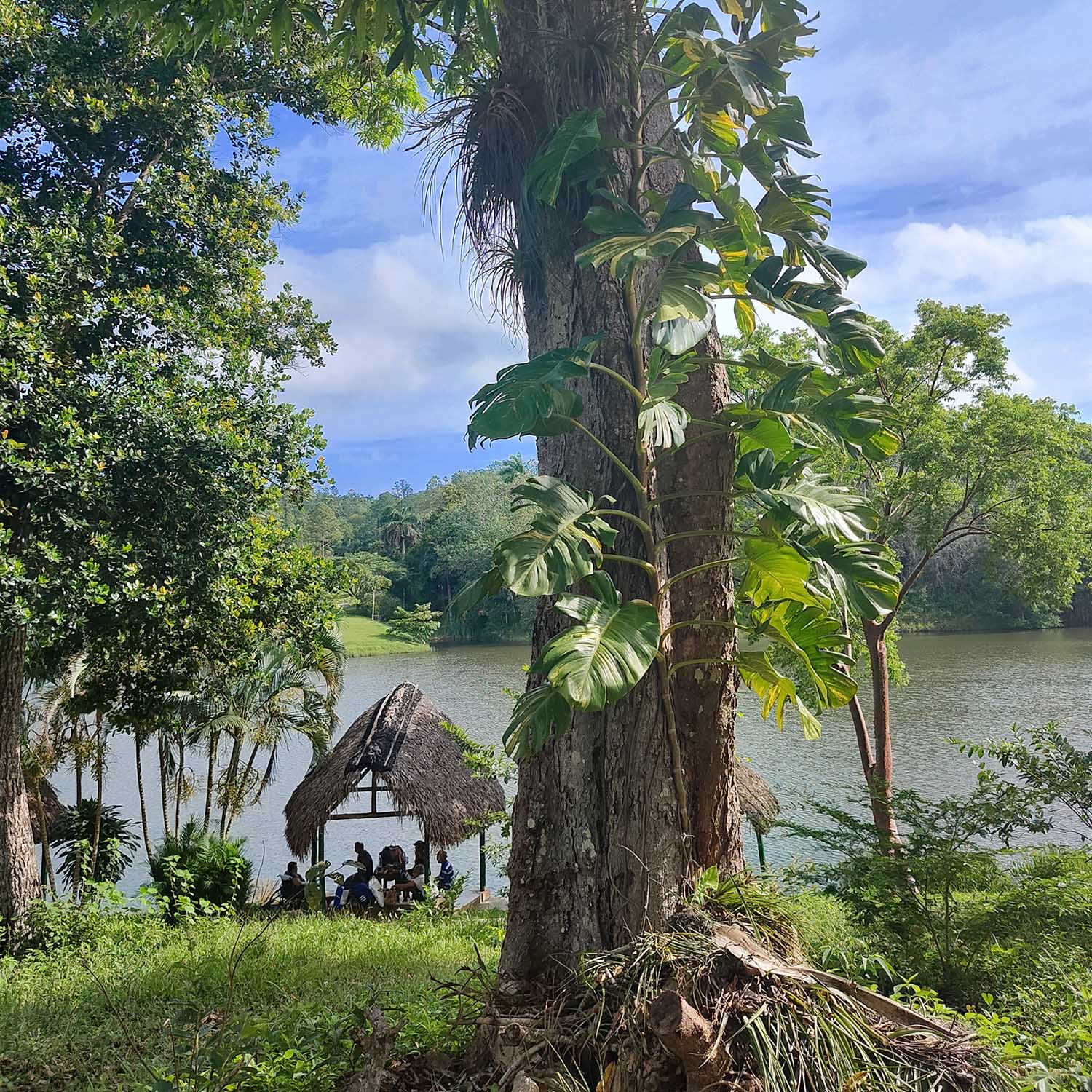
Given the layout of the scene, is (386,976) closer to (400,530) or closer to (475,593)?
(475,593)

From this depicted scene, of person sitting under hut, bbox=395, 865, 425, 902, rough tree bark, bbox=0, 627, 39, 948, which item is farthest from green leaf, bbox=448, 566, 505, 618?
person sitting under hut, bbox=395, 865, 425, 902

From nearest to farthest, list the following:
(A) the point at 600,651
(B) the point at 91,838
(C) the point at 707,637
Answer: (A) the point at 600,651, (C) the point at 707,637, (B) the point at 91,838

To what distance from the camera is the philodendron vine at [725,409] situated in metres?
2.12

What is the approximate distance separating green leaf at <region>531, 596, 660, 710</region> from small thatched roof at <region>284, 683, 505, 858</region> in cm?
695

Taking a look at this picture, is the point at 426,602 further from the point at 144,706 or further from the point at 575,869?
the point at 575,869

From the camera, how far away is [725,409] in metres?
2.57

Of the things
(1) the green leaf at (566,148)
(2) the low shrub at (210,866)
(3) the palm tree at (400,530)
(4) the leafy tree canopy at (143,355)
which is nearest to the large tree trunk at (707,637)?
(1) the green leaf at (566,148)

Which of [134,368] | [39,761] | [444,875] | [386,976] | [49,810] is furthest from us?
[49,810]

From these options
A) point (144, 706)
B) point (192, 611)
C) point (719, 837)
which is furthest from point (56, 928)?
point (719, 837)

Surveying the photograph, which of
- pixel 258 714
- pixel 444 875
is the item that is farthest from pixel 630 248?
pixel 258 714

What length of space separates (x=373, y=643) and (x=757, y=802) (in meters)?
27.6

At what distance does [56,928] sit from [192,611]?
87.6 inches

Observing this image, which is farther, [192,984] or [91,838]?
[91,838]

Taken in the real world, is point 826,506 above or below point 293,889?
above
